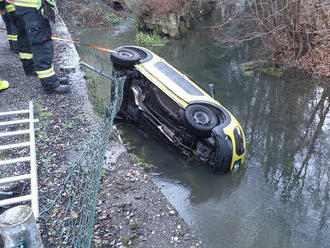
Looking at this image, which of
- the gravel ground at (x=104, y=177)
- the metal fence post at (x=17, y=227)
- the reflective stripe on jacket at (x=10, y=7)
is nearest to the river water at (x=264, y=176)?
the gravel ground at (x=104, y=177)

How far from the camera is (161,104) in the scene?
5.58m

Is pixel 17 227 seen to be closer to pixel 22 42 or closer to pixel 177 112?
pixel 177 112

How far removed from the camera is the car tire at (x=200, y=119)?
487 centimetres

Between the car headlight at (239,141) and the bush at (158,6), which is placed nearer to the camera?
the car headlight at (239,141)

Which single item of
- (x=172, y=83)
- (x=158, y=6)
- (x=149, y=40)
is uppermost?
(x=172, y=83)

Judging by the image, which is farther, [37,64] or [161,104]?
[161,104]

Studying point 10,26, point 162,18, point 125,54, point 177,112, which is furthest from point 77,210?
point 162,18

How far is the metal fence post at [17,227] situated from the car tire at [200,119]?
3.54m

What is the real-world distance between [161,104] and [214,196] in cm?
189

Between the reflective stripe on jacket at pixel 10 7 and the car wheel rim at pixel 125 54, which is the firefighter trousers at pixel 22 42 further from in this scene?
the car wheel rim at pixel 125 54

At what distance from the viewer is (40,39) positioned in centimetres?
489

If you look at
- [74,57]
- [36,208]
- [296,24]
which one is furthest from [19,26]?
[296,24]

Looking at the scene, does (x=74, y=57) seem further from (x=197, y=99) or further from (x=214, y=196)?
(x=214, y=196)

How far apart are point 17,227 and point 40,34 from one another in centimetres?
411
